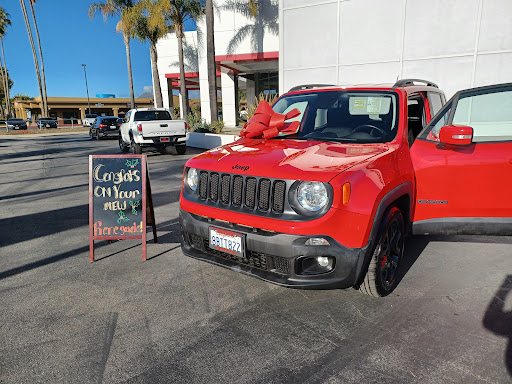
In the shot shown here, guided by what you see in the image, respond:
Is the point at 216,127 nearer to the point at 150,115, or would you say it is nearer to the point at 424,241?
the point at 150,115

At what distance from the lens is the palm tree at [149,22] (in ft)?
70.0

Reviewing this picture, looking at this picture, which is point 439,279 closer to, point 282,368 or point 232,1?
point 282,368

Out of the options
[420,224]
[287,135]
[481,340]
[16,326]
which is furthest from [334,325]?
[16,326]

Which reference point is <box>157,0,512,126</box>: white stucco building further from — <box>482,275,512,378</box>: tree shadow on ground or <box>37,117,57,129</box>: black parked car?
<box>37,117,57,129</box>: black parked car

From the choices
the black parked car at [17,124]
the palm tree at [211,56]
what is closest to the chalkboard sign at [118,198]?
the palm tree at [211,56]

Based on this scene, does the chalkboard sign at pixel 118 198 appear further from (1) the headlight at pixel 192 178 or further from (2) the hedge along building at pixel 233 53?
(2) the hedge along building at pixel 233 53

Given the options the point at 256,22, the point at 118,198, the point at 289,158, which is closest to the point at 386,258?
the point at 289,158

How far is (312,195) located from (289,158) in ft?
1.40

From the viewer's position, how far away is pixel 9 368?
237 cm

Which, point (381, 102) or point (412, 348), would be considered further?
point (381, 102)

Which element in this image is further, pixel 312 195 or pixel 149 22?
pixel 149 22

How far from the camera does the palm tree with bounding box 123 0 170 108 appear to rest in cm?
2134

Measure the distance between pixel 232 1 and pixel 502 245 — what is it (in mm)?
22720

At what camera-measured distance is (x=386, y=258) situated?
308 centimetres
